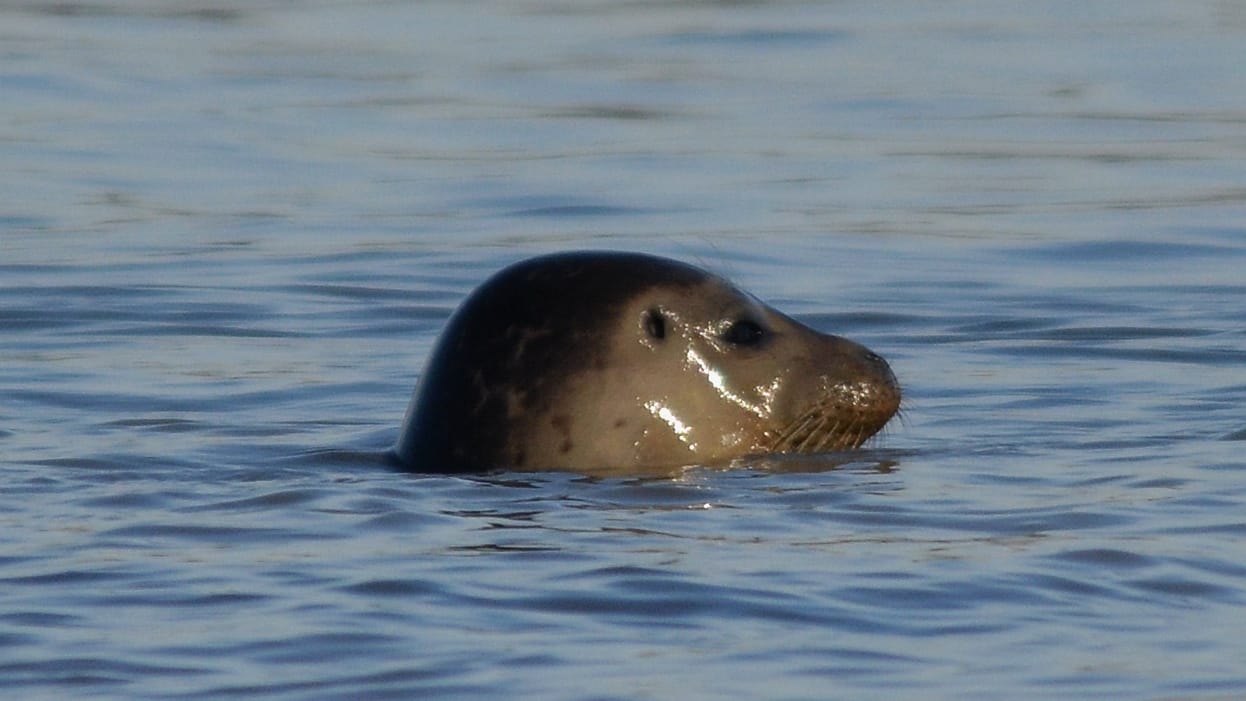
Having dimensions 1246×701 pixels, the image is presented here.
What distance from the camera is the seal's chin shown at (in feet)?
30.6

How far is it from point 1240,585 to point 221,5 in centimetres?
1875

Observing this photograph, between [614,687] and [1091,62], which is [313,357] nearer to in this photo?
[614,687]

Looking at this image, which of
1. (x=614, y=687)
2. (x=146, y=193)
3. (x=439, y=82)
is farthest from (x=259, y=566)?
(x=439, y=82)

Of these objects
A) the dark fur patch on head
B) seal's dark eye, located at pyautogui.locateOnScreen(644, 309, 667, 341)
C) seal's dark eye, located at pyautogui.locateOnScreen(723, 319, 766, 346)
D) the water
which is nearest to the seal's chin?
the water

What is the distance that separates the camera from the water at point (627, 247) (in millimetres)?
6883

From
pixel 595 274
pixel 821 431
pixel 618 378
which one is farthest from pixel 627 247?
pixel 618 378

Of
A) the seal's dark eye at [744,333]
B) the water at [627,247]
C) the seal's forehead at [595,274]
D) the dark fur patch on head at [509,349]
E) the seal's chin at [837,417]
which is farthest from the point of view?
the seal's chin at [837,417]

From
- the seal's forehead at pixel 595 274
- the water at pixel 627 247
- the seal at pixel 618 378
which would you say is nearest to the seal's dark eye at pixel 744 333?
the seal at pixel 618 378

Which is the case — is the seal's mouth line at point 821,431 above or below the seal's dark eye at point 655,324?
below

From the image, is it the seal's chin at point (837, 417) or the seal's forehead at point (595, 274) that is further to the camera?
the seal's chin at point (837, 417)

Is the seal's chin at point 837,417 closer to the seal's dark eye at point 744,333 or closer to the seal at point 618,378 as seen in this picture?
the seal at point 618,378

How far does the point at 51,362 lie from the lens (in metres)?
12.0

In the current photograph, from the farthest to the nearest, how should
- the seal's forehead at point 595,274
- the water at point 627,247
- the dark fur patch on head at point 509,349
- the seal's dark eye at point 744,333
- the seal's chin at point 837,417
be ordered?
the seal's chin at point 837,417 < the seal's dark eye at point 744,333 < the seal's forehead at point 595,274 < the dark fur patch on head at point 509,349 < the water at point 627,247

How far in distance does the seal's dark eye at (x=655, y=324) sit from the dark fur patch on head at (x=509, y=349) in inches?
3.2
